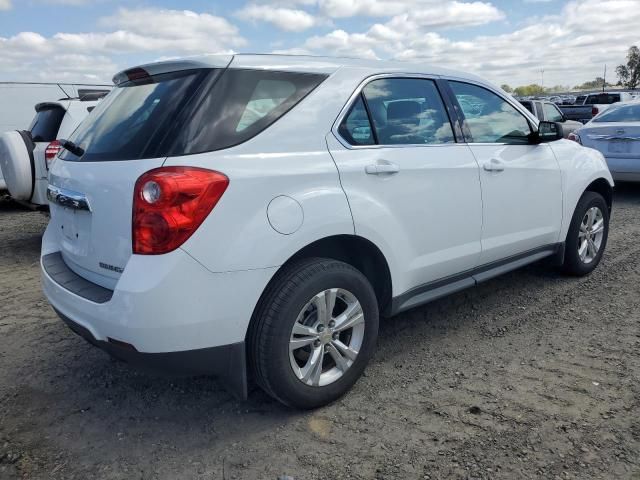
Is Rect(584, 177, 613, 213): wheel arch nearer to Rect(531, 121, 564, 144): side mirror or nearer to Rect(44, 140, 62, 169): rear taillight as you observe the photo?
Rect(531, 121, 564, 144): side mirror

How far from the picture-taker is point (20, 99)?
336 inches

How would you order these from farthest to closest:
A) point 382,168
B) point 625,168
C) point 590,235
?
point 625,168 < point 590,235 < point 382,168

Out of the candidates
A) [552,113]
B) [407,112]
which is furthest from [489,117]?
[552,113]

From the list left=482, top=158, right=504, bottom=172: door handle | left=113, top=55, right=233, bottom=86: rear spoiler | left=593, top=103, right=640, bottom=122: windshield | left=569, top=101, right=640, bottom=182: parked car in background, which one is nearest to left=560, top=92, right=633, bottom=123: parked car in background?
left=593, top=103, right=640, bottom=122: windshield

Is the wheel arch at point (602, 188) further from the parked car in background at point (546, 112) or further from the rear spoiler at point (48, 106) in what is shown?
the parked car in background at point (546, 112)

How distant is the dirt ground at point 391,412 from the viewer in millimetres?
2406

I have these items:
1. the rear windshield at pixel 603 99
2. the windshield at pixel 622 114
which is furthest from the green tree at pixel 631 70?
the windshield at pixel 622 114

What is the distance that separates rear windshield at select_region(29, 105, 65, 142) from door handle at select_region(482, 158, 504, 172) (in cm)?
474

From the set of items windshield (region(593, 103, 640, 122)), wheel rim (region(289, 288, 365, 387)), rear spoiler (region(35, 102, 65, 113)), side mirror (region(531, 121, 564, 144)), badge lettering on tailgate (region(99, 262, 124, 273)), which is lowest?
wheel rim (region(289, 288, 365, 387))

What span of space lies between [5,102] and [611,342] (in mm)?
8789

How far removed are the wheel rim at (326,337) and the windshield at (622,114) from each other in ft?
24.7

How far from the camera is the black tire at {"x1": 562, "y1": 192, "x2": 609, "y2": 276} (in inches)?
177

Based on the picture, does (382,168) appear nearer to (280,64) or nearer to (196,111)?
(280,64)

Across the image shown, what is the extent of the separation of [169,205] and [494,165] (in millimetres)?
2239
